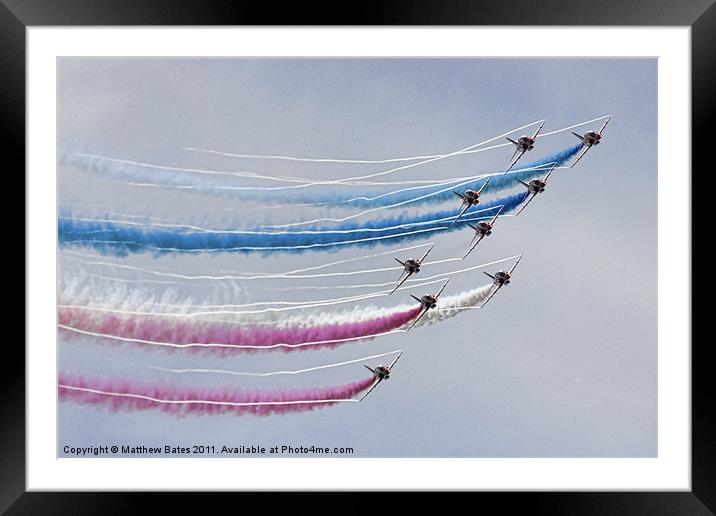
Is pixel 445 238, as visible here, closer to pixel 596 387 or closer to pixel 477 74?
pixel 477 74

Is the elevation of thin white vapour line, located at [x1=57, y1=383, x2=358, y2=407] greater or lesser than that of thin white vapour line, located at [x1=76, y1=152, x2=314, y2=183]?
lesser

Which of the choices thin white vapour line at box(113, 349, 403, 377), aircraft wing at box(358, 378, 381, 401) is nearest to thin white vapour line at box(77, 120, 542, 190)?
thin white vapour line at box(113, 349, 403, 377)

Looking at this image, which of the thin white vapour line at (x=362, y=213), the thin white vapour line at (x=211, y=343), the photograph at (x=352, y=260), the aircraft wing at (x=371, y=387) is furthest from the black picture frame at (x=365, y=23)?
the thin white vapour line at (x=362, y=213)

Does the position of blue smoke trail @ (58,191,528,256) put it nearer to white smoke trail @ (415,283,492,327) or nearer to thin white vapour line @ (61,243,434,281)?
thin white vapour line @ (61,243,434,281)

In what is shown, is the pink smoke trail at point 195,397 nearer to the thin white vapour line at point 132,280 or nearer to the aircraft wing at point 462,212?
the thin white vapour line at point 132,280

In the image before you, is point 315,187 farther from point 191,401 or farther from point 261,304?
point 191,401
